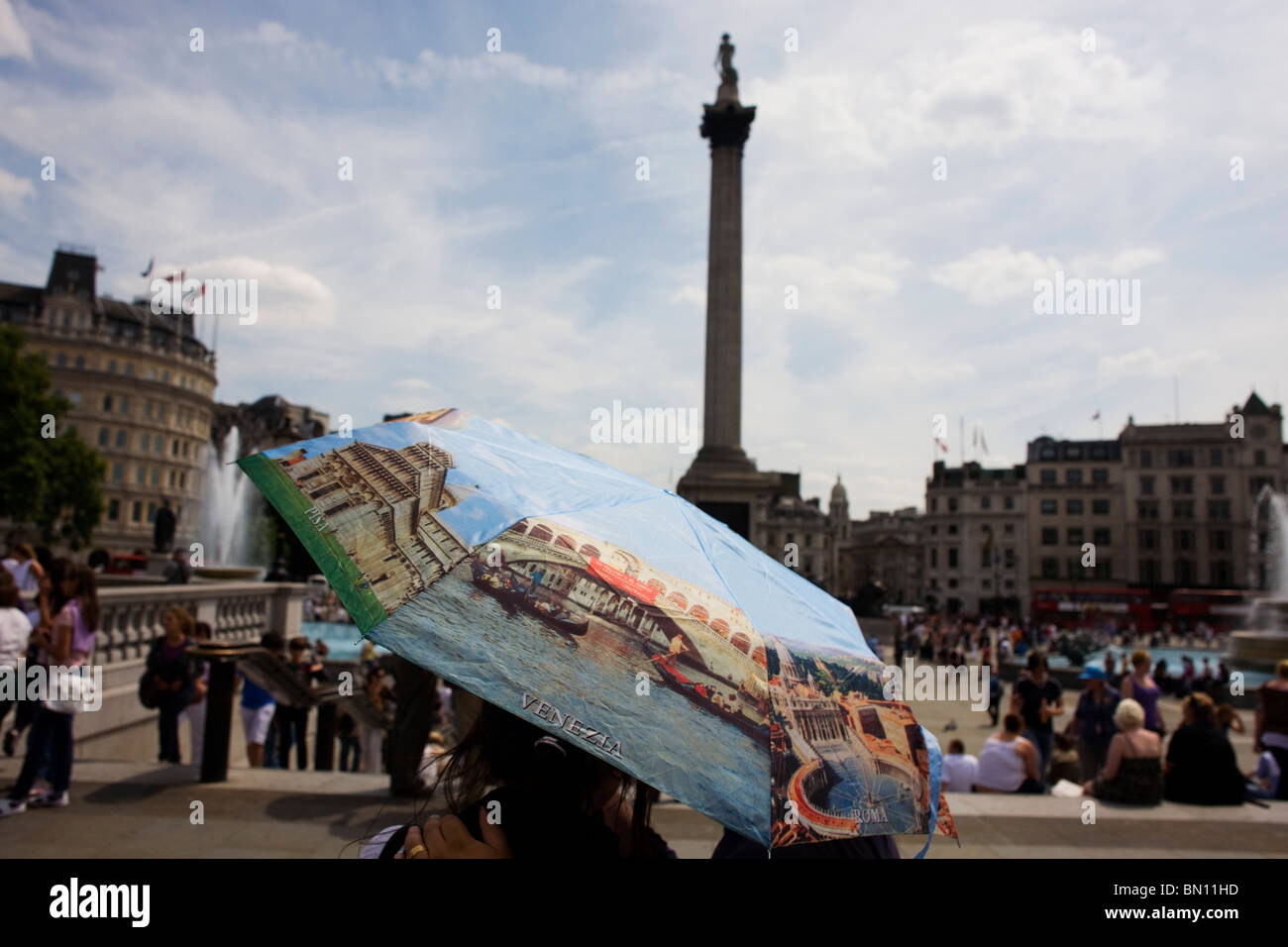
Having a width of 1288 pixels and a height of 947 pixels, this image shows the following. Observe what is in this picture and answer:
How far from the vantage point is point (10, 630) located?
7.09 meters

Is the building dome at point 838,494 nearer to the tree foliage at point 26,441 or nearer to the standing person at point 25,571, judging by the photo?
the tree foliage at point 26,441

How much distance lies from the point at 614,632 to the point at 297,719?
10621mm

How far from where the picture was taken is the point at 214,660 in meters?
7.76

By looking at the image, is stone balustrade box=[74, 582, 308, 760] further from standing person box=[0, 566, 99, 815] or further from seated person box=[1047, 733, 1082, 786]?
seated person box=[1047, 733, 1082, 786]

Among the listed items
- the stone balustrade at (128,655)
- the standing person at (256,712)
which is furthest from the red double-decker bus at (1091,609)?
the standing person at (256,712)

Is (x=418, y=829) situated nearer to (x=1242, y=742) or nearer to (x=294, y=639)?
(x=294, y=639)

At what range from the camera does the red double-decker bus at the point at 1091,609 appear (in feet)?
202

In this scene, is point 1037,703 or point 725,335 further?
point 725,335

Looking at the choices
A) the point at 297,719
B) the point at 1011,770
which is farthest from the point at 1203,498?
the point at 297,719

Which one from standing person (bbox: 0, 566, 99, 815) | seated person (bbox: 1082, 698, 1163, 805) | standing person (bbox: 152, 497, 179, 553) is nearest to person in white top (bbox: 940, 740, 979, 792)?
seated person (bbox: 1082, 698, 1163, 805)

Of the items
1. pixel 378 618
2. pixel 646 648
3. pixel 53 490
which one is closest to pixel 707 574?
pixel 646 648

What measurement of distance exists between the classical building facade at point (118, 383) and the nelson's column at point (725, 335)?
57944 millimetres

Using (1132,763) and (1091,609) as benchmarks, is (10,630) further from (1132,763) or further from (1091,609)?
(1091,609)

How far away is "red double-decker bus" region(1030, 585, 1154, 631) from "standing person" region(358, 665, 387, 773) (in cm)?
6175
